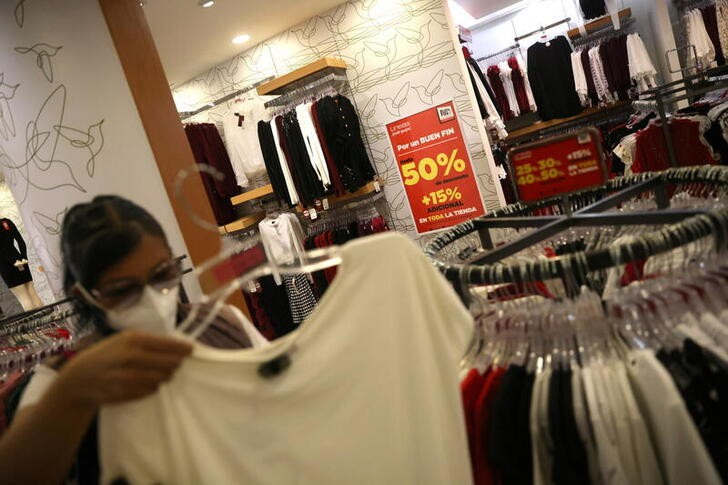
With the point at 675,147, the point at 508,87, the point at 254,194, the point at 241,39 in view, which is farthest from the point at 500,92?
the point at 254,194

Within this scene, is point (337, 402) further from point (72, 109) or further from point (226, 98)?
point (226, 98)

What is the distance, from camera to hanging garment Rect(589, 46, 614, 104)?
Result: 17.0 ft

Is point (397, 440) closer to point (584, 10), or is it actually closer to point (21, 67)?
point (21, 67)

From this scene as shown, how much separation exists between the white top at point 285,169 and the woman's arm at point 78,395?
3920mm

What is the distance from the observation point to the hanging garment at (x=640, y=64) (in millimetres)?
4938

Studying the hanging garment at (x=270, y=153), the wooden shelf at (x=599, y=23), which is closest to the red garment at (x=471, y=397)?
the hanging garment at (x=270, y=153)

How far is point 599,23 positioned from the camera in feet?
17.9

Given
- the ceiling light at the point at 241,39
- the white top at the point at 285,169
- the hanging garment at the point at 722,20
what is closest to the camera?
the white top at the point at 285,169

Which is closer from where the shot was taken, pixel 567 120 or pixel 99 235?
pixel 99 235

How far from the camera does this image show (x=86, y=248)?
78cm

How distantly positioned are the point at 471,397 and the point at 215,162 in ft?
14.8

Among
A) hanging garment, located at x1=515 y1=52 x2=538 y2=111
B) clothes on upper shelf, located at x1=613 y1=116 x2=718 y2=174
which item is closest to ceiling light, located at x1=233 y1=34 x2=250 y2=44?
hanging garment, located at x1=515 y1=52 x2=538 y2=111

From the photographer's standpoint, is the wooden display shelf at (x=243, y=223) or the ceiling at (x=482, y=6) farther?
the ceiling at (x=482, y=6)

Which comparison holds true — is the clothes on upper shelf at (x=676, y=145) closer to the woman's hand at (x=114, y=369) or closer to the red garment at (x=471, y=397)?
the red garment at (x=471, y=397)
